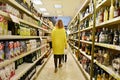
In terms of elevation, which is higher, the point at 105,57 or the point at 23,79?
the point at 105,57

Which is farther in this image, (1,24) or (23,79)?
(23,79)

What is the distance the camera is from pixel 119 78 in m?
1.66

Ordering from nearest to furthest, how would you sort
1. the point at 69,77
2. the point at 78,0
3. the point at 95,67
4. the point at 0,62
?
the point at 0,62 < the point at 95,67 < the point at 69,77 < the point at 78,0

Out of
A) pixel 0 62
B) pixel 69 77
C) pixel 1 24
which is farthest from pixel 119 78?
pixel 69 77

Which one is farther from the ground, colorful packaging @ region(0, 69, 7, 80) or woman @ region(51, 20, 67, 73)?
woman @ region(51, 20, 67, 73)

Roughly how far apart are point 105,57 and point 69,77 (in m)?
1.88

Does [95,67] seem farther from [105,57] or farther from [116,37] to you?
[116,37]

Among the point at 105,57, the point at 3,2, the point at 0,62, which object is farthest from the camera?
the point at 105,57

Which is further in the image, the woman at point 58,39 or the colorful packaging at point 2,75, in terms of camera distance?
the woman at point 58,39

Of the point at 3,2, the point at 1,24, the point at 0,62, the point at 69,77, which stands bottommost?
the point at 69,77

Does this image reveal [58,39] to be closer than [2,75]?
No

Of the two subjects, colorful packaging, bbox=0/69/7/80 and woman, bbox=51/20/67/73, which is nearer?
colorful packaging, bbox=0/69/7/80

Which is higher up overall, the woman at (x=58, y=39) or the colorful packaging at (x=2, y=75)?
the woman at (x=58, y=39)

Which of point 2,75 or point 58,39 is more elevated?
point 58,39
